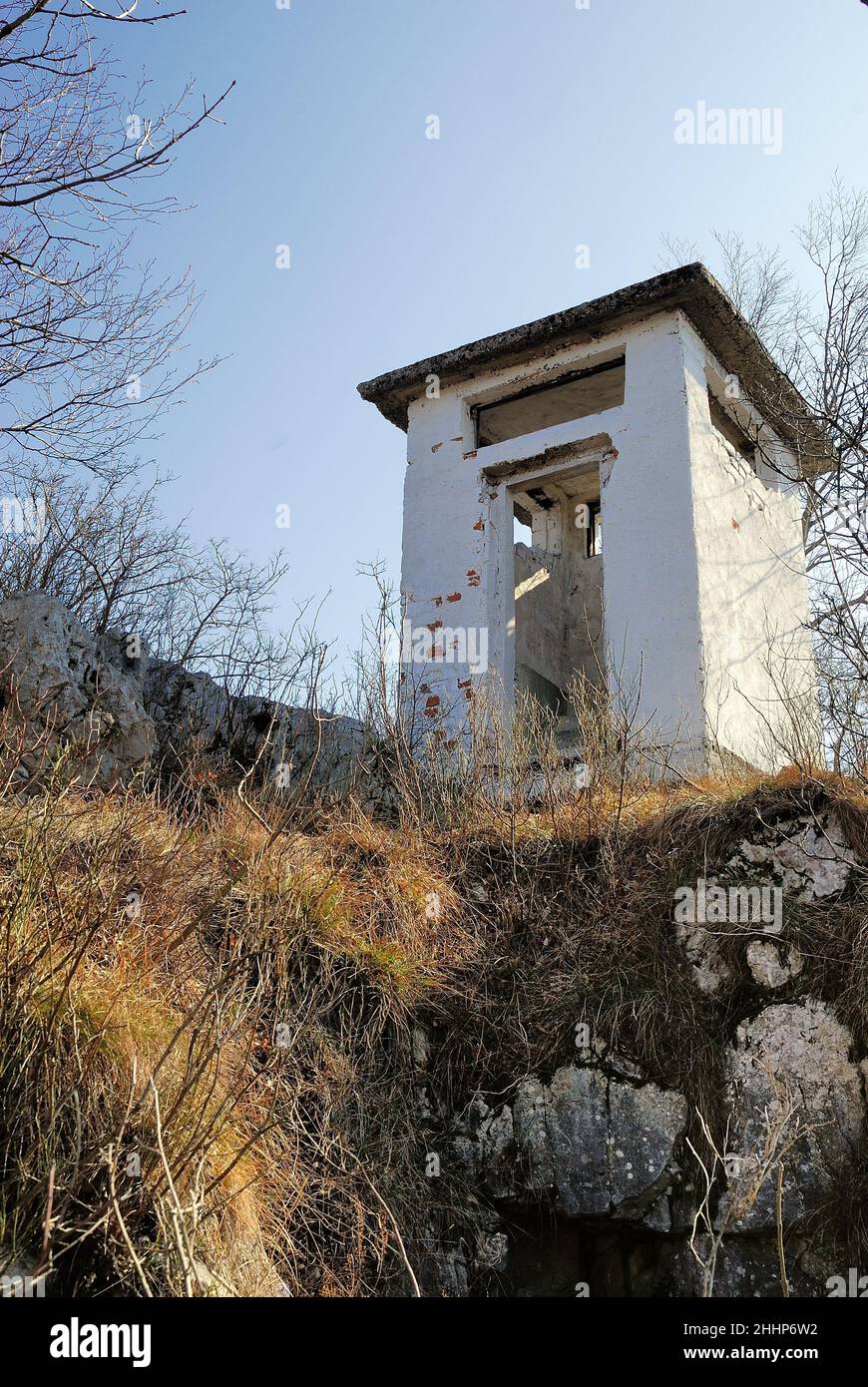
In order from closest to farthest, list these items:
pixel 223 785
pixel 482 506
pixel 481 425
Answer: pixel 223 785 < pixel 482 506 < pixel 481 425

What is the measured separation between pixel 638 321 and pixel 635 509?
1.77m

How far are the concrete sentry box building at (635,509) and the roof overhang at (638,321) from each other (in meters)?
0.02

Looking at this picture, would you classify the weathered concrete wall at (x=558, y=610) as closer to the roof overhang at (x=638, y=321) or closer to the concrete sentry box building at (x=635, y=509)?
the concrete sentry box building at (x=635, y=509)

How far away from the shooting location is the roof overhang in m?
8.91

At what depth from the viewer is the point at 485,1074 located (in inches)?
201

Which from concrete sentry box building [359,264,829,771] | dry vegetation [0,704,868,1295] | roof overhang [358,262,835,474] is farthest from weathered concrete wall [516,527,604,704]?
dry vegetation [0,704,868,1295]

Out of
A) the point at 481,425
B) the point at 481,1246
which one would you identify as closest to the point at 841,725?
the point at 481,1246

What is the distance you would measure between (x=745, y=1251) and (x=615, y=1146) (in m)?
0.66

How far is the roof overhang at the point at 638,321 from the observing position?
351 inches

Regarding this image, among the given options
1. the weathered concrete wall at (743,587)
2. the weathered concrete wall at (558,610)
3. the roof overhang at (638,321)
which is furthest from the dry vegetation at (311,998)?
the roof overhang at (638,321)

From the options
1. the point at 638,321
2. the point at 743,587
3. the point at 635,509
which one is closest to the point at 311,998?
the point at 635,509

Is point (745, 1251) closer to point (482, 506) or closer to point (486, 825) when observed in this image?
point (486, 825)

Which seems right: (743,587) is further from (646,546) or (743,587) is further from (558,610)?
(558,610)

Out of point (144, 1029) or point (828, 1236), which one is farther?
point (828, 1236)
